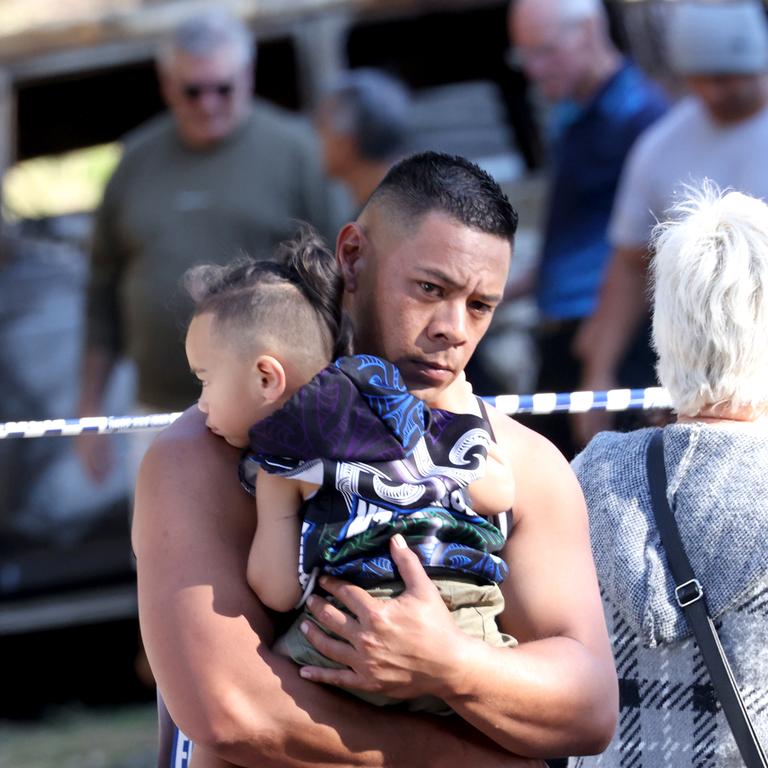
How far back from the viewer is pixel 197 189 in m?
5.55

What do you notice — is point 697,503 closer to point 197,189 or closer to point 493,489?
point 493,489

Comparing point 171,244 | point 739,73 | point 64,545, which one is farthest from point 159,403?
point 739,73

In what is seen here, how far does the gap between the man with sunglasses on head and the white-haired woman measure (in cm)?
294

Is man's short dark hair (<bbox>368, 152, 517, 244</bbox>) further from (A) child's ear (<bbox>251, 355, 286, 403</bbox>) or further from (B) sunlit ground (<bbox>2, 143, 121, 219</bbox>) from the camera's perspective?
(B) sunlit ground (<bbox>2, 143, 121, 219</bbox>)

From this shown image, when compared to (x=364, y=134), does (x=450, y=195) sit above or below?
above

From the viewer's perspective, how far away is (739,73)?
488 cm

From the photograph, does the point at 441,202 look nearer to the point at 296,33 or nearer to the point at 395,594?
the point at 395,594

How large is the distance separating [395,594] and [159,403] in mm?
3691

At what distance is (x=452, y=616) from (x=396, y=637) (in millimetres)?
112

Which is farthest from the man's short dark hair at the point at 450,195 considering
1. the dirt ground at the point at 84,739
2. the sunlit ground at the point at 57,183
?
the sunlit ground at the point at 57,183

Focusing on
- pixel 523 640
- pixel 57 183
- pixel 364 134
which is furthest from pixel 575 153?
pixel 523 640

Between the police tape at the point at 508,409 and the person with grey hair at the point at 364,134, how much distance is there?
2330 mm

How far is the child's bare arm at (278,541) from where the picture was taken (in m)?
2.00

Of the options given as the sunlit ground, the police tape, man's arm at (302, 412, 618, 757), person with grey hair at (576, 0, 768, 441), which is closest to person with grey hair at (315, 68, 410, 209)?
person with grey hair at (576, 0, 768, 441)
